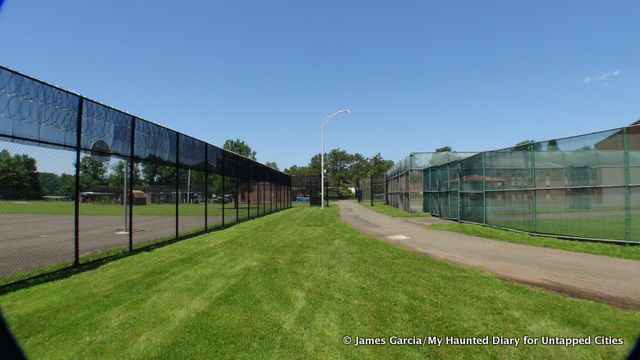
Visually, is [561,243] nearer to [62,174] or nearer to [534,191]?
[534,191]

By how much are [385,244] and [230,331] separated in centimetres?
816

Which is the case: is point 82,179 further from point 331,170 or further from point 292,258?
point 331,170

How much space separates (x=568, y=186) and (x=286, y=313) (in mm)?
11581

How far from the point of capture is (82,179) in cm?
872

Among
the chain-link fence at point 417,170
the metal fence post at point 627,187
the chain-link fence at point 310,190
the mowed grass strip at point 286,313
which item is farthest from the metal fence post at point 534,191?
the chain-link fence at point 310,190

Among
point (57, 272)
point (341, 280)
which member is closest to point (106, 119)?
point (57, 272)

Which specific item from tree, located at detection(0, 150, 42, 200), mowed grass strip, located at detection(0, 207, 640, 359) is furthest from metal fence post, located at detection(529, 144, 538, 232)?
tree, located at detection(0, 150, 42, 200)

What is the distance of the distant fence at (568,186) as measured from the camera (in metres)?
12.0

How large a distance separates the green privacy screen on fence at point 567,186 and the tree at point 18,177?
13.5m

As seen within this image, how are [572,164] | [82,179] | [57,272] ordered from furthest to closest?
[572,164] → [82,179] → [57,272]

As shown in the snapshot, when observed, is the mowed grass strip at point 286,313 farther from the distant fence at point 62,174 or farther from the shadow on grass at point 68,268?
the distant fence at point 62,174

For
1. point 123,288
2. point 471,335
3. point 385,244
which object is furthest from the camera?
point 385,244

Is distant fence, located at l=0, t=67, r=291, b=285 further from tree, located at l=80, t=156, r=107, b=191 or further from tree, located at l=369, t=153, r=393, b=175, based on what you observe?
tree, located at l=369, t=153, r=393, b=175

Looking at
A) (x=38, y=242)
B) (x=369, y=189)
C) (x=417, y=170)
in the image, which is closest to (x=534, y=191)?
(x=38, y=242)
